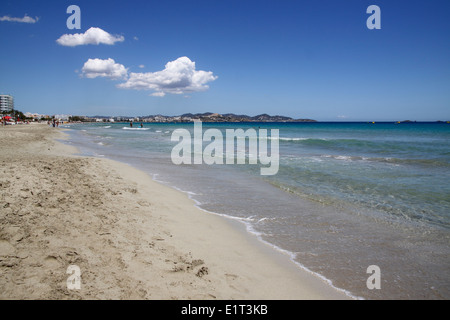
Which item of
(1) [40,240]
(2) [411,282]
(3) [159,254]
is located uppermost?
(1) [40,240]

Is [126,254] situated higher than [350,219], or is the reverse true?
[126,254]

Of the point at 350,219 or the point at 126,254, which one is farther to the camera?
the point at 350,219

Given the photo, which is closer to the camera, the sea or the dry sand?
the dry sand

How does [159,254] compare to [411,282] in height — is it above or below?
above

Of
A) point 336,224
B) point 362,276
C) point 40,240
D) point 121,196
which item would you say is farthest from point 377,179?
point 40,240

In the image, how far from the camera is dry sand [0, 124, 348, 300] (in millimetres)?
3086

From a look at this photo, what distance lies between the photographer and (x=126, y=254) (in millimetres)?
3869

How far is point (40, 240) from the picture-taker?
12.3 ft

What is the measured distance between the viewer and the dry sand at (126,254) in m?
3.09

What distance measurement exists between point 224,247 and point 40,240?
119 inches

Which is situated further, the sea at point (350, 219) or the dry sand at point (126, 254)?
the sea at point (350, 219)
